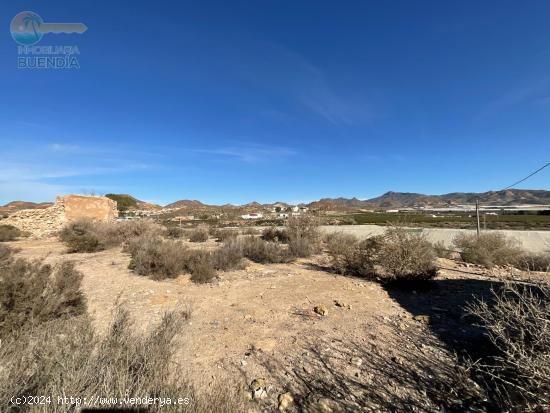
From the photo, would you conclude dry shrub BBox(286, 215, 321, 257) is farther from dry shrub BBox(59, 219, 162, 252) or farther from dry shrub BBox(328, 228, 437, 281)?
dry shrub BBox(59, 219, 162, 252)

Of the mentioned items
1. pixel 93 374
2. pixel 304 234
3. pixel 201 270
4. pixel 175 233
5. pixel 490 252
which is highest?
pixel 304 234

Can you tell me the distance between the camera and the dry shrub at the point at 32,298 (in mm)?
3639

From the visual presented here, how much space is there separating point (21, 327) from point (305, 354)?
3.45 m

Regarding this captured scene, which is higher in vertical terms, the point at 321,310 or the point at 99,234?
the point at 99,234

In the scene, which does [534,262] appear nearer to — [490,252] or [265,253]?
[490,252]

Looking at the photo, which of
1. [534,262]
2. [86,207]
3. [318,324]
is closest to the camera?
[318,324]

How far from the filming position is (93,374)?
2207 millimetres

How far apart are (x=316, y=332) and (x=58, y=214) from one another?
2325 centimetres

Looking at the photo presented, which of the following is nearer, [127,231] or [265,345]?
[265,345]

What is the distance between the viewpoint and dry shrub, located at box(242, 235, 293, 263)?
10.9 metres

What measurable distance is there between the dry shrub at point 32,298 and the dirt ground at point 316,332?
22.7 inches

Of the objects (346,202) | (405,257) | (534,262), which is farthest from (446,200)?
(405,257)

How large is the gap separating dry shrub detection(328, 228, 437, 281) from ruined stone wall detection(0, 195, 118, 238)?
804 inches

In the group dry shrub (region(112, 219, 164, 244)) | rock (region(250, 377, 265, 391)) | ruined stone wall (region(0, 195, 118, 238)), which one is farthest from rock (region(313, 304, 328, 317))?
ruined stone wall (region(0, 195, 118, 238))
